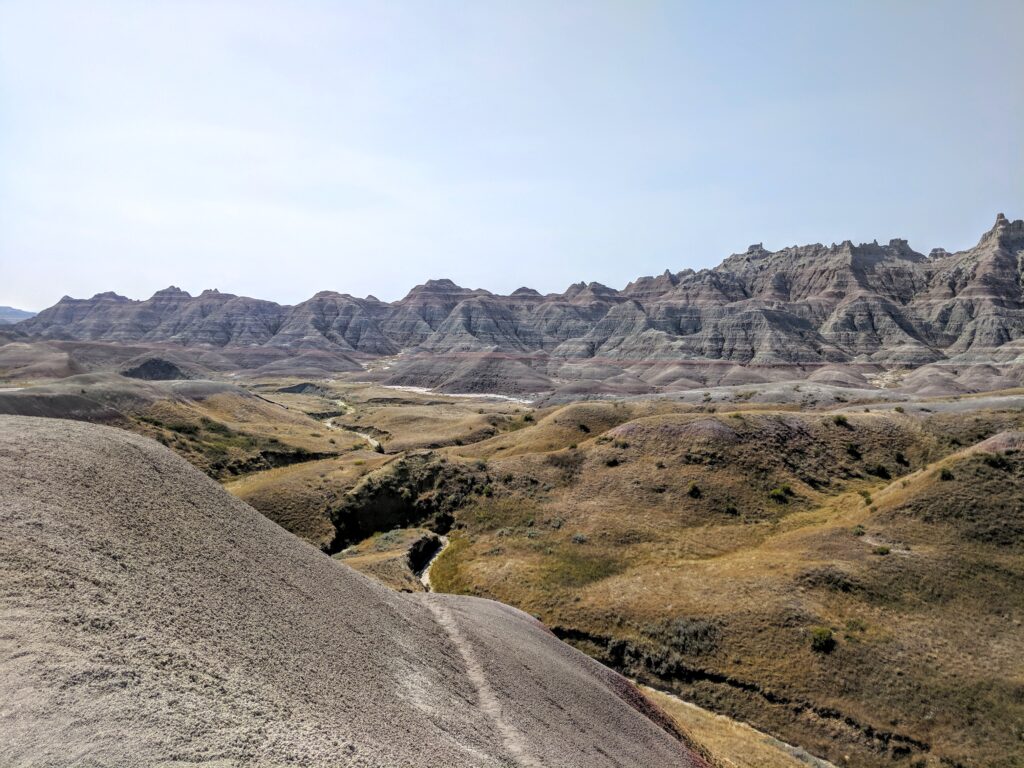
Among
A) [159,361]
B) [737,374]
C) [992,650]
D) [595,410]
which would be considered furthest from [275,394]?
[992,650]

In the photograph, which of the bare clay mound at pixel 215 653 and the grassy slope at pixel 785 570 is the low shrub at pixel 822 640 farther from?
the bare clay mound at pixel 215 653

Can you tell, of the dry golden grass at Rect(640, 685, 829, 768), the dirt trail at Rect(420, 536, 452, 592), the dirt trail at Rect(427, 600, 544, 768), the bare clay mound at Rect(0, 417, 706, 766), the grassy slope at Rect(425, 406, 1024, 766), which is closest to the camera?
the bare clay mound at Rect(0, 417, 706, 766)

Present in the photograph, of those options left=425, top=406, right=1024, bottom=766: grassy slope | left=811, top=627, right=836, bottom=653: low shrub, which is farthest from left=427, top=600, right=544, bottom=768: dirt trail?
left=811, top=627, right=836, bottom=653: low shrub

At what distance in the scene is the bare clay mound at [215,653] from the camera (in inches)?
329

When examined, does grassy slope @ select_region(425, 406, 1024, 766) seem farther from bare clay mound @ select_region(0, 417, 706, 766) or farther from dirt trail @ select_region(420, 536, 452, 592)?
bare clay mound @ select_region(0, 417, 706, 766)

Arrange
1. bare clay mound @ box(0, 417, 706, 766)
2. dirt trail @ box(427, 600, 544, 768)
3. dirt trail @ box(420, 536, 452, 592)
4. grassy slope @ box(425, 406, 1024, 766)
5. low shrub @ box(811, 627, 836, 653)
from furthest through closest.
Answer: dirt trail @ box(420, 536, 452, 592) → low shrub @ box(811, 627, 836, 653) → grassy slope @ box(425, 406, 1024, 766) → dirt trail @ box(427, 600, 544, 768) → bare clay mound @ box(0, 417, 706, 766)

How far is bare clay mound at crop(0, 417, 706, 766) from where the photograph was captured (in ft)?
27.4

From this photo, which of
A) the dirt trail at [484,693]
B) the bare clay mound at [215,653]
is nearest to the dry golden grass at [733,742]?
the bare clay mound at [215,653]

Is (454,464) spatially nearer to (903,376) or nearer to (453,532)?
(453,532)

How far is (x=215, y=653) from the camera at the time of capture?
10906 millimetres

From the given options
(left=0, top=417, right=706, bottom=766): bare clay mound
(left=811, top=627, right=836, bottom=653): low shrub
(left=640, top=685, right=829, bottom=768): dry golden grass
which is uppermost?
(left=0, top=417, right=706, bottom=766): bare clay mound

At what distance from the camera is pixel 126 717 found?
8156 mm

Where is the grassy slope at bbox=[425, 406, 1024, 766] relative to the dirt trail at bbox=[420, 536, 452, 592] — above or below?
above

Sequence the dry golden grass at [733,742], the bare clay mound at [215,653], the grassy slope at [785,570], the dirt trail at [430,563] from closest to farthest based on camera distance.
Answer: the bare clay mound at [215,653]
the dry golden grass at [733,742]
the grassy slope at [785,570]
the dirt trail at [430,563]
